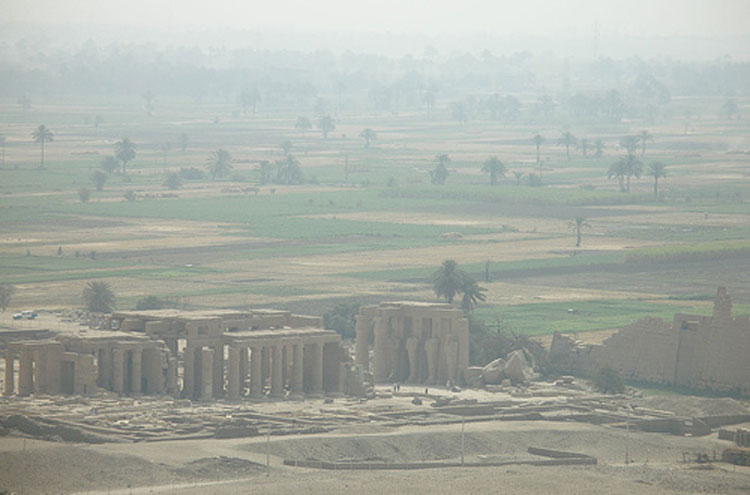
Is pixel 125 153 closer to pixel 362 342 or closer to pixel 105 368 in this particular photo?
pixel 362 342

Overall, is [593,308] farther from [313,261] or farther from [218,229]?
[218,229]

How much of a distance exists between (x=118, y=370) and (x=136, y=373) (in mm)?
689

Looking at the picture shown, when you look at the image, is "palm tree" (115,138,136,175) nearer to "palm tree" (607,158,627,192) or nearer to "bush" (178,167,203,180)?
"bush" (178,167,203,180)

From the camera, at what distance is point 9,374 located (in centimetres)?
6806

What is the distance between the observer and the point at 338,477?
56.3 metres

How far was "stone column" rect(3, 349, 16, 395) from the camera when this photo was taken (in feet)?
220

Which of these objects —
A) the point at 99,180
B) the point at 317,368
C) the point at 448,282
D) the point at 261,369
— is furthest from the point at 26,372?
the point at 99,180

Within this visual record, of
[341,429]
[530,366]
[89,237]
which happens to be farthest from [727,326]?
[89,237]

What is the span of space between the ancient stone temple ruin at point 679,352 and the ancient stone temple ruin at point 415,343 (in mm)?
4806

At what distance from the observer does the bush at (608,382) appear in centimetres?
7338

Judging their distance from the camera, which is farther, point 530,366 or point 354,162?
point 354,162

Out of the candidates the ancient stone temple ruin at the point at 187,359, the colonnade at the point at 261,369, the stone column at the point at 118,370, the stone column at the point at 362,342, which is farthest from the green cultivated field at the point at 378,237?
the stone column at the point at 118,370

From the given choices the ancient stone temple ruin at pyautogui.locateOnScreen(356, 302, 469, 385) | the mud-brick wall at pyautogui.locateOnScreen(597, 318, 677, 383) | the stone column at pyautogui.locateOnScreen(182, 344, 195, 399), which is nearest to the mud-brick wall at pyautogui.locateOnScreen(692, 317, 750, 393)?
the mud-brick wall at pyautogui.locateOnScreen(597, 318, 677, 383)

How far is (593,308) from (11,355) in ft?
109
